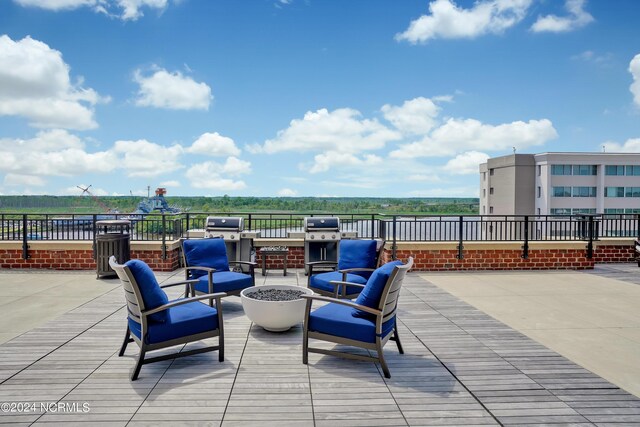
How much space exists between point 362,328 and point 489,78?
87.5ft

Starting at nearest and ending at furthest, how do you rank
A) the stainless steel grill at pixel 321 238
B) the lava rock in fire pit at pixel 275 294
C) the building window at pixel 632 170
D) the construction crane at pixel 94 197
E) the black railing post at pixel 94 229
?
the lava rock in fire pit at pixel 275 294, the black railing post at pixel 94 229, the stainless steel grill at pixel 321 238, the building window at pixel 632 170, the construction crane at pixel 94 197

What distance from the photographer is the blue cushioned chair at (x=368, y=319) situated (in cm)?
337

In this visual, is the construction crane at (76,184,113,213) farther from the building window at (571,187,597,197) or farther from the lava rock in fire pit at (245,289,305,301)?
the lava rock in fire pit at (245,289,305,301)

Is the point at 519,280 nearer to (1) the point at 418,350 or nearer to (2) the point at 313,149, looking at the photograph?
(1) the point at 418,350

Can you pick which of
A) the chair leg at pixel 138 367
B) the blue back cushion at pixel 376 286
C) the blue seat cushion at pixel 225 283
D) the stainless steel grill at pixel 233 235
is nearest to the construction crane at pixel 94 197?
the stainless steel grill at pixel 233 235

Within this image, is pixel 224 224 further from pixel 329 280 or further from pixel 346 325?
pixel 346 325

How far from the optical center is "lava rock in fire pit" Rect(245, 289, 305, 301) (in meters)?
4.41

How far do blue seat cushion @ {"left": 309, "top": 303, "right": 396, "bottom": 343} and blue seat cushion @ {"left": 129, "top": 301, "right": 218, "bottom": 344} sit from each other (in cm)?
86

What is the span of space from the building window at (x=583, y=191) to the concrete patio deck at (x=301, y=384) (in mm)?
52954

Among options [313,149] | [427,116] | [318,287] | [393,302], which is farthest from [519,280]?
[313,149]

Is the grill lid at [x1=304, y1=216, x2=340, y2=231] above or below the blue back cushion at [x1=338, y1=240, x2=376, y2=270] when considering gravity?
above

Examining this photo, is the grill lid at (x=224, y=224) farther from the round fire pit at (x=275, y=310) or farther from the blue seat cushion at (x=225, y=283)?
the round fire pit at (x=275, y=310)

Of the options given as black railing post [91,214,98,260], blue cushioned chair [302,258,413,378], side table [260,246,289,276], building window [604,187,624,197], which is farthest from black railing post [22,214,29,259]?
building window [604,187,624,197]

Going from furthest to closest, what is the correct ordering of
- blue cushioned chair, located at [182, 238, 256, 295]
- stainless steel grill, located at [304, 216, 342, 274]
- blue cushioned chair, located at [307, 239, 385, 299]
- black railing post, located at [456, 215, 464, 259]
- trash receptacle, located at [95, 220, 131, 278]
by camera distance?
black railing post, located at [456, 215, 464, 259]
stainless steel grill, located at [304, 216, 342, 274]
trash receptacle, located at [95, 220, 131, 278]
blue cushioned chair, located at [307, 239, 385, 299]
blue cushioned chair, located at [182, 238, 256, 295]
